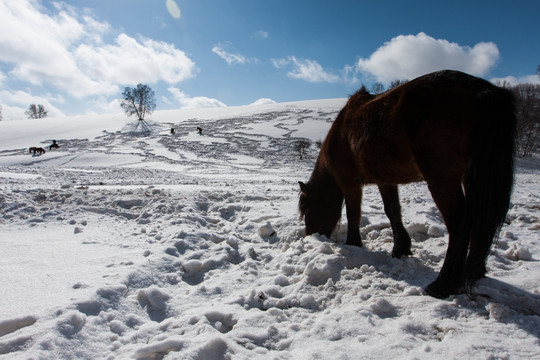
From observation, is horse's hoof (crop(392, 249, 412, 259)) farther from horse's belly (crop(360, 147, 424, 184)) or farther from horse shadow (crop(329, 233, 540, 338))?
horse's belly (crop(360, 147, 424, 184))

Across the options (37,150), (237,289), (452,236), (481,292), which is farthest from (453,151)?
(37,150)

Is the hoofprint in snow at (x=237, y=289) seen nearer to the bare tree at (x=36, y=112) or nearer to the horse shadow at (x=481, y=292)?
the horse shadow at (x=481, y=292)

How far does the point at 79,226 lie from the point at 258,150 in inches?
1035

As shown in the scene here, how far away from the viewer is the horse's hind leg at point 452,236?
2533 millimetres

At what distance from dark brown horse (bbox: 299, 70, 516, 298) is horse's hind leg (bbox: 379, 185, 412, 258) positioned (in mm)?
806

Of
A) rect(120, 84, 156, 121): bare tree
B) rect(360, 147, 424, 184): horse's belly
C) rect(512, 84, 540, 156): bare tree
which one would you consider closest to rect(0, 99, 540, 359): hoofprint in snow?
rect(360, 147, 424, 184): horse's belly

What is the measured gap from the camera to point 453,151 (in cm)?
254

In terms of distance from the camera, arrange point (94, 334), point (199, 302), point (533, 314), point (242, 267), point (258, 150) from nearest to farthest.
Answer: point (94, 334)
point (533, 314)
point (199, 302)
point (242, 267)
point (258, 150)

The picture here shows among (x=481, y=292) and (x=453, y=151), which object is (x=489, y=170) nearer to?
(x=453, y=151)

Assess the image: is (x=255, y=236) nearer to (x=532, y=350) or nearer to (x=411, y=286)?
(x=411, y=286)

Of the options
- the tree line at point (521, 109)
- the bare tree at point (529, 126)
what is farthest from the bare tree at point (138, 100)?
the bare tree at point (529, 126)

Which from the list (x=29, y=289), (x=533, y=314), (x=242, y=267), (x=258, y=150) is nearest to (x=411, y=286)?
(x=533, y=314)

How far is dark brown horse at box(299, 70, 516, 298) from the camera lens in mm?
2354

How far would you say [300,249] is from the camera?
368 centimetres
